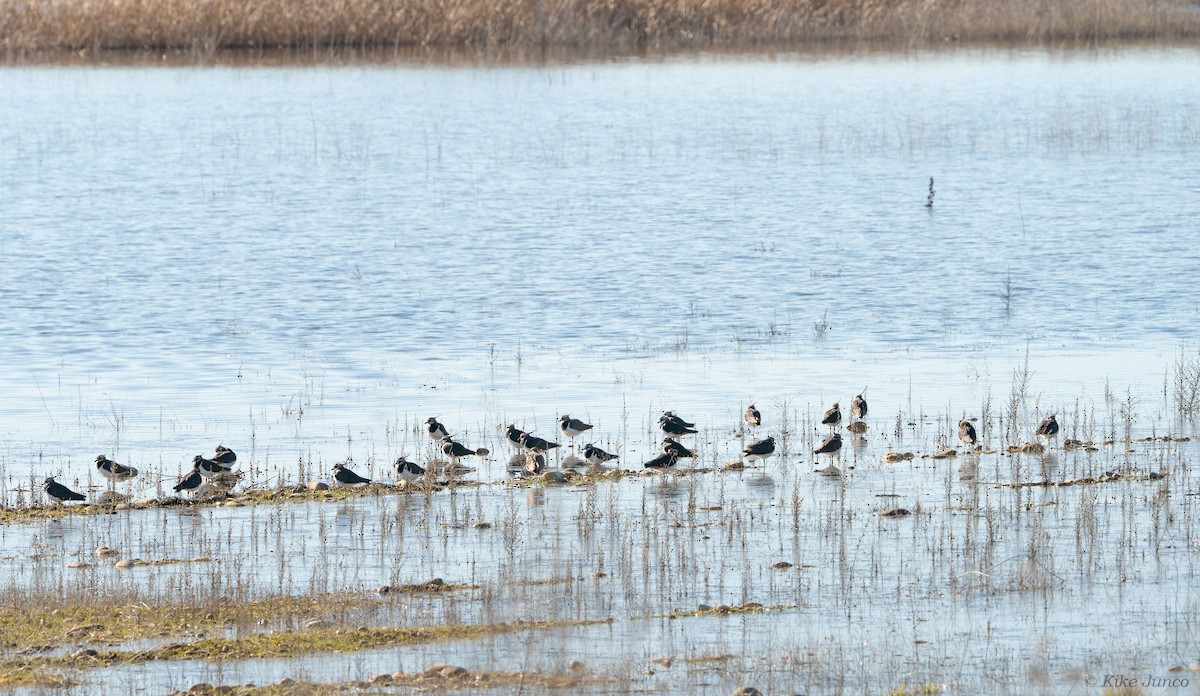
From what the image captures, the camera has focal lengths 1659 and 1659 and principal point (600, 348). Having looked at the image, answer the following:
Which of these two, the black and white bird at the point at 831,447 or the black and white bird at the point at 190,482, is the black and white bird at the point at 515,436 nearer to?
the black and white bird at the point at 831,447

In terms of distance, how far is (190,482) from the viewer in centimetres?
1243

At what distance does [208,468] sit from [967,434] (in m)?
6.03

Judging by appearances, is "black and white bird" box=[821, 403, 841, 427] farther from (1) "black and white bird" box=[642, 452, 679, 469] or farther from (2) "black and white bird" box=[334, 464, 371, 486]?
(2) "black and white bird" box=[334, 464, 371, 486]

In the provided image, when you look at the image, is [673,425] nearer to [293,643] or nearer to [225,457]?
[225,457]

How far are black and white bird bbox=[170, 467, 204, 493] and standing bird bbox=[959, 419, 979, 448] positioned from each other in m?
6.07

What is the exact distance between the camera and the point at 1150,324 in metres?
20.2

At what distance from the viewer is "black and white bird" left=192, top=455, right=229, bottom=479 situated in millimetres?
12609

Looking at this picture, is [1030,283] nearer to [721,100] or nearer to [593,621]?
[593,621]

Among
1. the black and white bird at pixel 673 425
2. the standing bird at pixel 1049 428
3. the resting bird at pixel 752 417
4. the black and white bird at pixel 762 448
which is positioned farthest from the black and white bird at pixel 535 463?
the standing bird at pixel 1049 428

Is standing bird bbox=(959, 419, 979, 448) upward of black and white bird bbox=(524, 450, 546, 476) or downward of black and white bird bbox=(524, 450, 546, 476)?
upward

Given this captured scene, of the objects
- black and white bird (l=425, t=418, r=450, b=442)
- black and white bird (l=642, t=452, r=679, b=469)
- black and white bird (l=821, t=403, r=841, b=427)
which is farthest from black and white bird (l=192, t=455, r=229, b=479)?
black and white bird (l=821, t=403, r=841, b=427)

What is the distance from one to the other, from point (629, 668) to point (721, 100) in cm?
3610

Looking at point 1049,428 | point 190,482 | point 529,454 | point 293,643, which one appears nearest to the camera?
point 293,643

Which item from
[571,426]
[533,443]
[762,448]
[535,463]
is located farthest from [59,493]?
[762,448]
